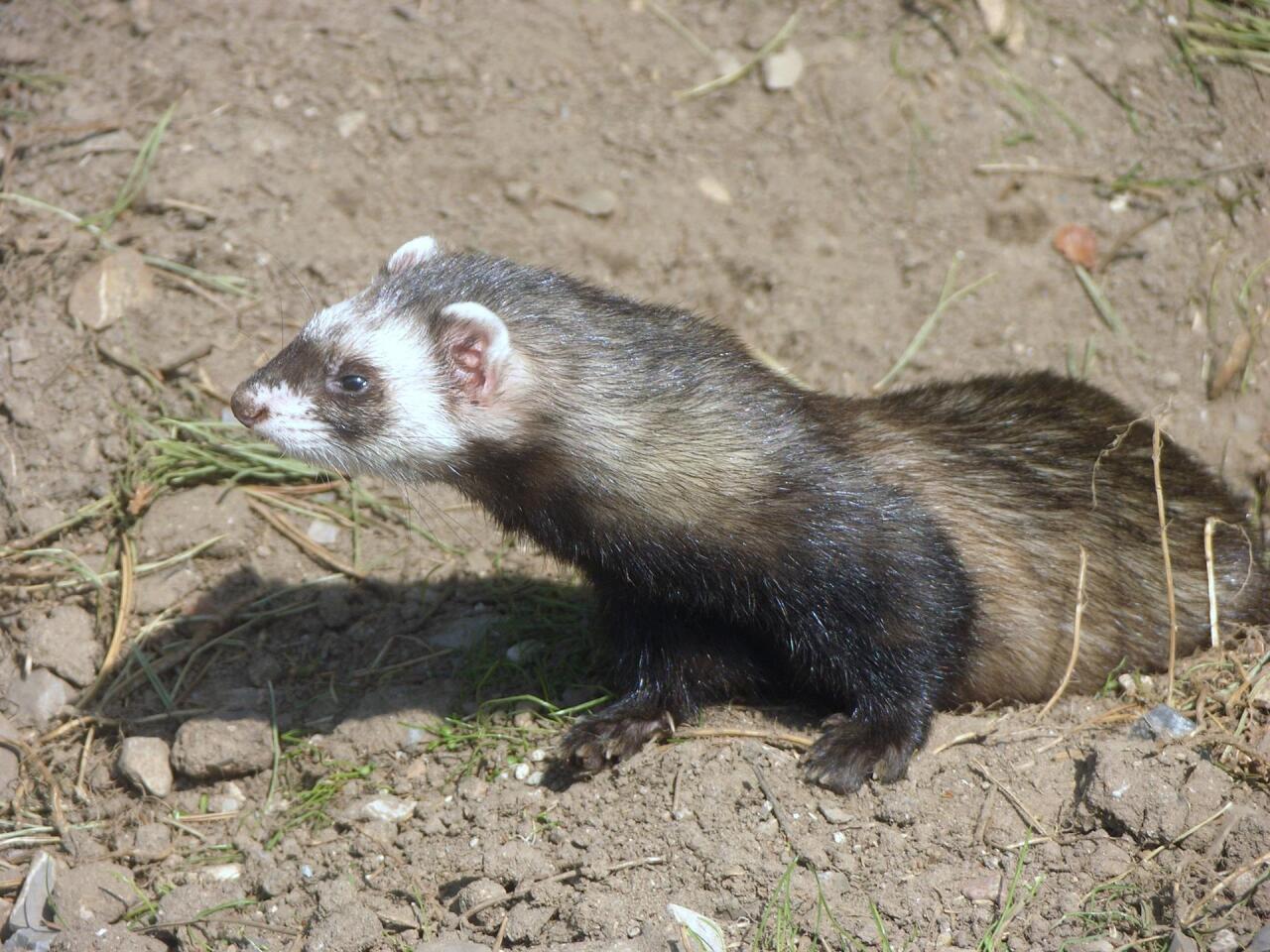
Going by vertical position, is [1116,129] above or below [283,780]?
above

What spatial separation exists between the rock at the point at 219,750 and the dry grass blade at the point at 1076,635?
99.9 inches

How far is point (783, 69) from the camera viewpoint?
5992 mm

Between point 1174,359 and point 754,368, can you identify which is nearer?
point 754,368

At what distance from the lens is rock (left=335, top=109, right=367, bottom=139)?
560cm

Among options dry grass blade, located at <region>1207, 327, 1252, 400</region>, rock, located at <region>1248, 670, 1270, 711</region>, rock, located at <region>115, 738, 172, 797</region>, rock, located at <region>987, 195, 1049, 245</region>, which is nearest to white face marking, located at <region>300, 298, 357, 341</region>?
A: rock, located at <region>115, 738, 172, 797</region>

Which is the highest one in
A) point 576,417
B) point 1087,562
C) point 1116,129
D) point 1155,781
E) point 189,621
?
point 1116,129

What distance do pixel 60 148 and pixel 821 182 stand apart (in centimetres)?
337

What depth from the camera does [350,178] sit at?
550 cm

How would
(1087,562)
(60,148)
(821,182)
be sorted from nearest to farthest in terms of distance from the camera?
(1087,562), (60,148), (821,182)

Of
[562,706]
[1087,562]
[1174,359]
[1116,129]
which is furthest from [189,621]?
[1116,129]

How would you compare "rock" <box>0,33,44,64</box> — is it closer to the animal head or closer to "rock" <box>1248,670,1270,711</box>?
the animal head

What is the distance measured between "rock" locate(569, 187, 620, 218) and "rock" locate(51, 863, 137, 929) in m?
3.27

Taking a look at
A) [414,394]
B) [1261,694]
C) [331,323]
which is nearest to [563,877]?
[414,394]

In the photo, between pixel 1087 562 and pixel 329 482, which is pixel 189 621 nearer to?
pixel 329 482
